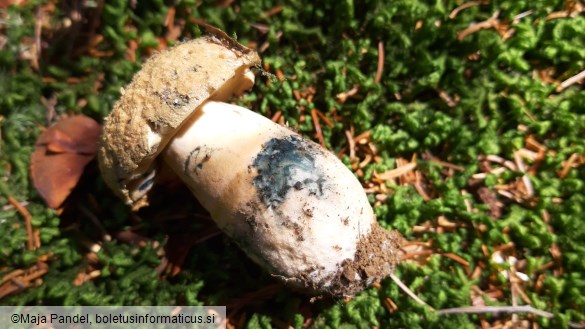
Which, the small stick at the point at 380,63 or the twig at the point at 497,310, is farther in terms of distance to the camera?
the small stick at the point at 380,63

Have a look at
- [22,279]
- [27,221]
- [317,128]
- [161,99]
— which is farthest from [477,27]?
[22,279]

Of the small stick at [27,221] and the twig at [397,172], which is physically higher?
the twig at [397,172]

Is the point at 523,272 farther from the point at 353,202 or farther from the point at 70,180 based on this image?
the point at 70,180

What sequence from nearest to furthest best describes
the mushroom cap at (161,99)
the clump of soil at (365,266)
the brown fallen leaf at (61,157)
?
the mushroom cap at (161,99)
the clump of soil at (365,266)
the brown fallen leaf at (61,157)

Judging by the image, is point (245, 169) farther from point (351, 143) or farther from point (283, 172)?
point (351, 143)

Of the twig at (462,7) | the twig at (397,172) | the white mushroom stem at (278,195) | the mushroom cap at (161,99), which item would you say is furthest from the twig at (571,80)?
the mushroom cap at (161,99)

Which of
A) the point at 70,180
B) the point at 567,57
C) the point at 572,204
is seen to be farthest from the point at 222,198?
the point at 567,57

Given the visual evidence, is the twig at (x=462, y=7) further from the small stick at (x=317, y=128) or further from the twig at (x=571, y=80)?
the small stick at (x=317, y=128)

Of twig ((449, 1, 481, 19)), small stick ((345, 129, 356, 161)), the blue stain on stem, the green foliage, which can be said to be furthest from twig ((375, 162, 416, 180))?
twig ((449, 1, 481, 19))
